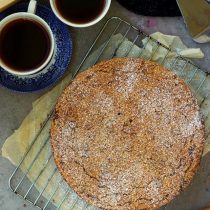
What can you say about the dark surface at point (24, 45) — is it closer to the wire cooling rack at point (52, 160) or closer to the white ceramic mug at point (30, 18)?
the white ceramic mug at point (30, 18)

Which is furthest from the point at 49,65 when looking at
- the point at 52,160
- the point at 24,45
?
the point at 52,160

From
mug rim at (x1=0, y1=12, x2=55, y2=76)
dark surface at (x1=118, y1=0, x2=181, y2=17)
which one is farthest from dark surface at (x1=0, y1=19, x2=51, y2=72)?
dark surface at (x1=118, y1=0, x2=181, y2=17)

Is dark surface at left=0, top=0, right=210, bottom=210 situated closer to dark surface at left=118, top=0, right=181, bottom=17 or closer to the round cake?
dark surface at left=118, top=0, right=181, bottom=17

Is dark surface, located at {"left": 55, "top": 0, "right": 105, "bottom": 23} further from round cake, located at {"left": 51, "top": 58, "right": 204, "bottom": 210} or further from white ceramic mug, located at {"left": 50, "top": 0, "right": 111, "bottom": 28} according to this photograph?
round cake, located at {"left": 51, "top": 58, "right": 204, "bottom": 210}

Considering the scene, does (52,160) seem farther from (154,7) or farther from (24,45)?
(154,7)

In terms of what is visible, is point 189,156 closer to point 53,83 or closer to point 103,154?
point 103,154

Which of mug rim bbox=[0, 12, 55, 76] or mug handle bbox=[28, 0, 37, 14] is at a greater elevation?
mug handle bbox=[28, 0, 37, 14]

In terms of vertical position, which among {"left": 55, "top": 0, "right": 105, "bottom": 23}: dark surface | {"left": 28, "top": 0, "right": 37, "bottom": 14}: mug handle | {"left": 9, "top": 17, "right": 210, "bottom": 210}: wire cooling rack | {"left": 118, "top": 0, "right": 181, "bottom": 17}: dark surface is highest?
{"left": 118, "top": 0, "right": 181, "bottom": 17}: dark surface

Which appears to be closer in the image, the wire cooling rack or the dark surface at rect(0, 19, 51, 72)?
the dark surface at rect(0, 19, 51, 72)
